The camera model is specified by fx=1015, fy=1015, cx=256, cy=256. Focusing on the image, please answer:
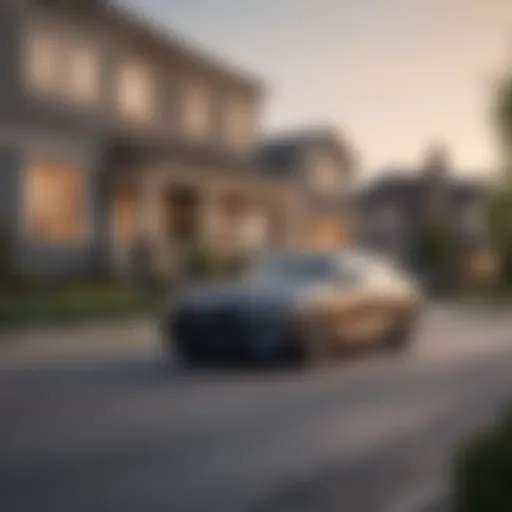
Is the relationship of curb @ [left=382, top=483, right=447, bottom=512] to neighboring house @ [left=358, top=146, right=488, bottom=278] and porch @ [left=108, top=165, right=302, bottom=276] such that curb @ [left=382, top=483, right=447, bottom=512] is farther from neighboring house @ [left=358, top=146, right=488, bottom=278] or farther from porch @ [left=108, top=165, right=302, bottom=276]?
porch @ [left=108, top=165, right=302, bottom=276]

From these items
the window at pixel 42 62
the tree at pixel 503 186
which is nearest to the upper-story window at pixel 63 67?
the window at pixel 42 62

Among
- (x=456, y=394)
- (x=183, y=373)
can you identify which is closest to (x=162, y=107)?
(x=183, y=373)

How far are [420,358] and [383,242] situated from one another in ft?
4.68

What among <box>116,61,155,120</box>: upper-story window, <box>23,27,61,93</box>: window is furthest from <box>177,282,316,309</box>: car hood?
<box>116,61,155,120</box>: upper-story window

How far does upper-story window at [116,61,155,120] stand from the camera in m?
19.0

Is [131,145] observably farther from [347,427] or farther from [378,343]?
[347,427]

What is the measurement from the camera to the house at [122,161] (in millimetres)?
17078

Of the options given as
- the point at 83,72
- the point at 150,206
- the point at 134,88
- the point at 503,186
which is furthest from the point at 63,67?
the point at 503,186

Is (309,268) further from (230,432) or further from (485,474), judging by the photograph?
(485,474)

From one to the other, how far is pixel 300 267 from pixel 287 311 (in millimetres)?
1122

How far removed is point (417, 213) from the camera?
11438 mm

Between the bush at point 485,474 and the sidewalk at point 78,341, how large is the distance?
7.91 m

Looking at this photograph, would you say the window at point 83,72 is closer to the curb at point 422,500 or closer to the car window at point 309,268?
the car window at point 309,268

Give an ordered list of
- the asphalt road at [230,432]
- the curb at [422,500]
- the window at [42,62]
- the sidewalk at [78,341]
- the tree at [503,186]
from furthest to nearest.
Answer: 1. the window at [42,62]
2. the sidewalk at [78,341]
3. the tree at [503,186]
4. the asphalt road at [230,432]
5. the curb at [422,500]
